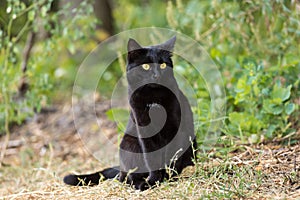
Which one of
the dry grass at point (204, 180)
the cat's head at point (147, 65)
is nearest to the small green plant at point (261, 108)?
the dry grass at point (204, 180)

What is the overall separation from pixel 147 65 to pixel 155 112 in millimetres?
282

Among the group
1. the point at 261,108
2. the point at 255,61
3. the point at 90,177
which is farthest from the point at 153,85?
the point at 255,61

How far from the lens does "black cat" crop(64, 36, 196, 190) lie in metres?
2.56

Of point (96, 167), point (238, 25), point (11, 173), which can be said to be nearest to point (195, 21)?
point (238, 25)

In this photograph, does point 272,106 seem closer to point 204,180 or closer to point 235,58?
point 235,58

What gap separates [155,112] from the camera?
2.60 m

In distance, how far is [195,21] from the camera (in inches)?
164

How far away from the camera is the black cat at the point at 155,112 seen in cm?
256

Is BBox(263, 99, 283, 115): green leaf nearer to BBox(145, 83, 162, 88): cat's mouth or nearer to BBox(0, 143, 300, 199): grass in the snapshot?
BBox(0, 143, 300, 199): grass

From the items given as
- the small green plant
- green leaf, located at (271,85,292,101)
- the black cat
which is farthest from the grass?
green leaf, located at (271,85,292,101)

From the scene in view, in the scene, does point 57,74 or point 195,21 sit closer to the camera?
point 195,21

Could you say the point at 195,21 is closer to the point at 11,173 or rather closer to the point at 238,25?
the point at 238,25

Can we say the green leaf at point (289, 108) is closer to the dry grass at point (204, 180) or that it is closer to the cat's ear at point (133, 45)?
the dry grass at point (204, 180)

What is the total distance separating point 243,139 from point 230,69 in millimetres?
761
